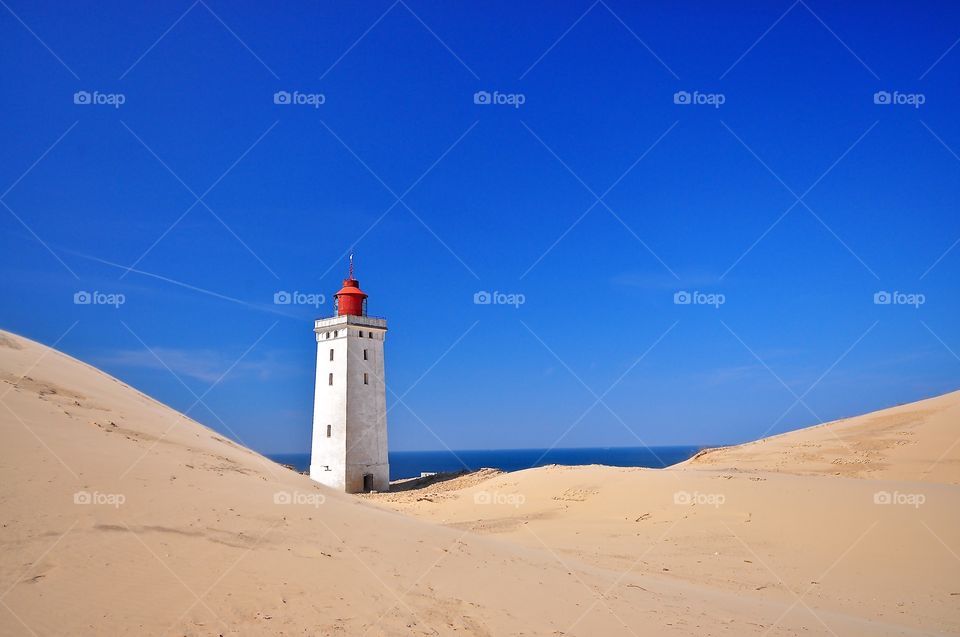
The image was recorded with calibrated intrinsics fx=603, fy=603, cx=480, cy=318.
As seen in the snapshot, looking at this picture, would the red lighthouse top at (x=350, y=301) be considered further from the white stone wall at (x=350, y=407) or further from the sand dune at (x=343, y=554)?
the sand dune at (x=343, y=554)

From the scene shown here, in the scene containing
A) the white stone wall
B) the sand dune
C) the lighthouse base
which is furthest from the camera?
the white stone wall

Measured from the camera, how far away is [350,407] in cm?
3466

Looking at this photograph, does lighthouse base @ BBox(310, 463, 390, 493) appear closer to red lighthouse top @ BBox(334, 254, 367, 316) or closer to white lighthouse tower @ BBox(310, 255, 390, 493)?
white lighthouse tower @ BBox(310, 255, 390, 493)

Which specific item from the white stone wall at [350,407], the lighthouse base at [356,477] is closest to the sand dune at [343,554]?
the lighthouse base at [356,477]

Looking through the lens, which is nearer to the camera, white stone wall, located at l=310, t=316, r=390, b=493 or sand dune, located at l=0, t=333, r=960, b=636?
sand dune, located at l=0, t=333, r=960, b=636

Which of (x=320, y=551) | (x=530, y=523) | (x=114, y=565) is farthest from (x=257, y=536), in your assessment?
(x=530, y=523)

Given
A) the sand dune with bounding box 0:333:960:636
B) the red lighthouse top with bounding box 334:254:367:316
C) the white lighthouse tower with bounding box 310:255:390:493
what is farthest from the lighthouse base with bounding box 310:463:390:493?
the sand dune with bounding box 0:333:960:636

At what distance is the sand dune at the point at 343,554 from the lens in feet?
22.1

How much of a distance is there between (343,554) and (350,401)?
2653 cm

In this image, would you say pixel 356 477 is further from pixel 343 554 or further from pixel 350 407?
pixel 343 554

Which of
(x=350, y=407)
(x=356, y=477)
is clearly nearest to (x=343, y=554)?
(x=350, y=407)

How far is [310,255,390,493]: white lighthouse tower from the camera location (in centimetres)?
3459

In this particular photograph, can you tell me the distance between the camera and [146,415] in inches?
527

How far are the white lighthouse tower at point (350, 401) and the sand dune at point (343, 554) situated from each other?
17.7 meters
